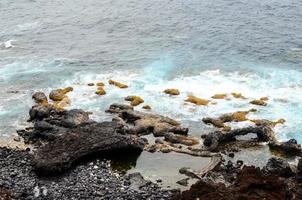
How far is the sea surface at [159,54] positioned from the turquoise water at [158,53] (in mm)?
163

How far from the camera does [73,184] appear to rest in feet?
159

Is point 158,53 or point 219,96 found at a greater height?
point 219,96

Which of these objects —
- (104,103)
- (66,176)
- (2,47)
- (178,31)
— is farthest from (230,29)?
(66,176)

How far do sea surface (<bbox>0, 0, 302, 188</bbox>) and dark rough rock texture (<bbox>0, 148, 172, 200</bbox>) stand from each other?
4.86m

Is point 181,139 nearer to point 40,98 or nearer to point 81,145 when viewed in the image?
point 81,145

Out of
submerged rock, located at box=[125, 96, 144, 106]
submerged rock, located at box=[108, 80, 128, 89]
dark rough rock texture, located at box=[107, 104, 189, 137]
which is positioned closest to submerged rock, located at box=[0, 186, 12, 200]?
dark rough rock texture, located at box=[107, 104, 189, 137]

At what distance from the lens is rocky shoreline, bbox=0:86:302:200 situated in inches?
1729

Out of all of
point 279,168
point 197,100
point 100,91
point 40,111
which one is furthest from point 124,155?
point 100,91

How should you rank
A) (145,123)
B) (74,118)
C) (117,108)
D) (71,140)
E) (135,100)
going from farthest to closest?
(135,100) → (117,108) → (74,118) → (145,123) → (71,140)

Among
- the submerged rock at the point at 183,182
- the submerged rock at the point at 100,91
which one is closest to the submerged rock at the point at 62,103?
the submerged rock at the point at 100,91

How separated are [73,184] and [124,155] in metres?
8.42

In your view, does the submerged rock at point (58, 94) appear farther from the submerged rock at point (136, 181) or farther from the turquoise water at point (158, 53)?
the submerged rock at point (136, 181)

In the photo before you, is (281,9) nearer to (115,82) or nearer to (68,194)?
(115,82)

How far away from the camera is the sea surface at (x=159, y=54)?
67.4 meters
